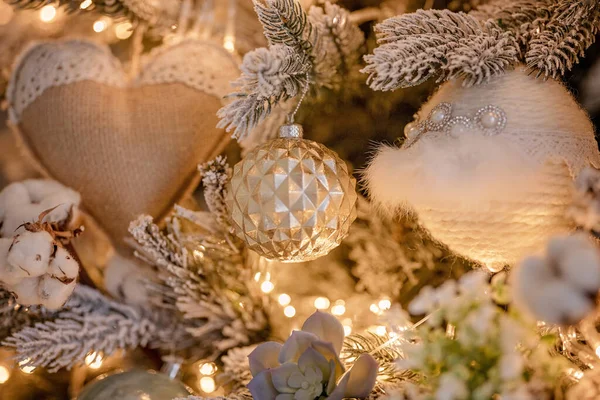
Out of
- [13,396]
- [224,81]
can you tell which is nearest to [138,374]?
[13,396]

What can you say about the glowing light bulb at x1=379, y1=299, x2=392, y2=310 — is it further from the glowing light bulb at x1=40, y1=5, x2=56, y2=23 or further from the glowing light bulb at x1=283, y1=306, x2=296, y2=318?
the glowing light bulb at x1=40, y1=5, x2=56, y2=23

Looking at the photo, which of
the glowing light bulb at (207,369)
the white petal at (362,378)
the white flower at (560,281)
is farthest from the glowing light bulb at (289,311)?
the white flower at (560,281)

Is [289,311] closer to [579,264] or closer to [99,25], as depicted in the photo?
[579,264]

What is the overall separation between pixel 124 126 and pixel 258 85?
0.85 feet

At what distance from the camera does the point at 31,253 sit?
501mm

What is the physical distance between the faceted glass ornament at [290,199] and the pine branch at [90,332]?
0.21 m

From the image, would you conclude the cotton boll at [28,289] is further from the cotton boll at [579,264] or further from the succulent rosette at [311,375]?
the cotton boll at [579,264]

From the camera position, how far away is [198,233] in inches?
25.0

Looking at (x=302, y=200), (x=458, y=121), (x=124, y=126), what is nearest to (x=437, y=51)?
(x=458, y=121)

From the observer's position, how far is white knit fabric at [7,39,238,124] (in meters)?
0.65

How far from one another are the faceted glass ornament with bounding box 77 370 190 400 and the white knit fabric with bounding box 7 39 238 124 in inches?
13.6

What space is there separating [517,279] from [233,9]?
587 millimetres

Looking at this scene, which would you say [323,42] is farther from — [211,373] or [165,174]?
[211,373]

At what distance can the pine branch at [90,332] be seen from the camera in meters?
0.59
